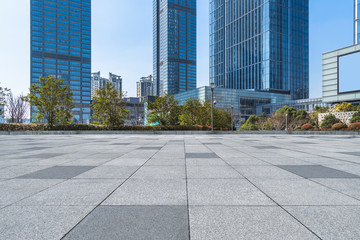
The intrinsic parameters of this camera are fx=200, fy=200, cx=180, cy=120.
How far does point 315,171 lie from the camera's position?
5.61m

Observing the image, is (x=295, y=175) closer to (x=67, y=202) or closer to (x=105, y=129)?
(x=67, y=202)

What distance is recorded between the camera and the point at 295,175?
517 centimetres

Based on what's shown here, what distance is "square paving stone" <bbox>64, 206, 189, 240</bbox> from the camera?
2314mm

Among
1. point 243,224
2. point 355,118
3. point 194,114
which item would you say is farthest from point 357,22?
point 243,224

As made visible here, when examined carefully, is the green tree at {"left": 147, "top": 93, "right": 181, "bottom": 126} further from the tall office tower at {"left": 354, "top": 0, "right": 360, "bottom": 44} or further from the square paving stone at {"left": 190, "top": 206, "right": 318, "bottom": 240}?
the tall office tower at {"left": 354, "top": 0, "right": 360, "bottom": 44}

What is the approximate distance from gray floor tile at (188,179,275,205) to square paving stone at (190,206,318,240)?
0.81 ft

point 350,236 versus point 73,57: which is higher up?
point 73,57

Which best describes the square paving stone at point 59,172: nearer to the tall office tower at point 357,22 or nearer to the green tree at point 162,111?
the green tree at point 162,111

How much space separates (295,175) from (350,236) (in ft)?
10.0

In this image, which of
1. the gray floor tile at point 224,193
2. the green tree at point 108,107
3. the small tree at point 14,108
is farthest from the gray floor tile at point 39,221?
the small tree at point 14,108

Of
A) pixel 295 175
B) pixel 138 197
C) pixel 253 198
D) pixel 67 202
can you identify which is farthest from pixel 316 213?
pixel 67 202

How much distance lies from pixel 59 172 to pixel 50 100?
29.4 meters

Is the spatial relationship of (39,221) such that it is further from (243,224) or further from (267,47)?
(267,47)

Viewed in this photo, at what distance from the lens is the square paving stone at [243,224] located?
231 centimetres
